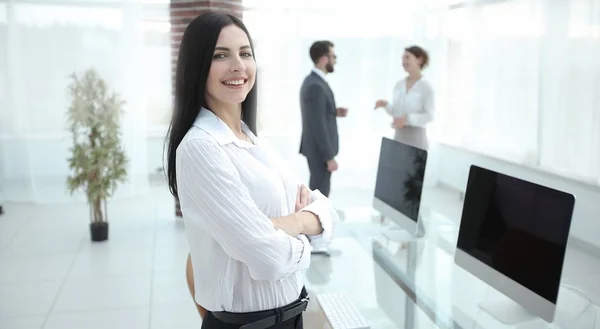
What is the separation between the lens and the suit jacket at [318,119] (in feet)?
13.7

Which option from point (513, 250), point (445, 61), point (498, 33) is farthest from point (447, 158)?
point (513, 250)

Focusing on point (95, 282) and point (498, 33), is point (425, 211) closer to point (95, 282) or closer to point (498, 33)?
point (95, 282)

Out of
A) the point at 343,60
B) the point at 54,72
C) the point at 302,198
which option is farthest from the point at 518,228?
the point at 54,72

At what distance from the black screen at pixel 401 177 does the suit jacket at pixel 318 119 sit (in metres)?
1.43

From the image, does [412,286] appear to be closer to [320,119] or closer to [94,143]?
[320,119]

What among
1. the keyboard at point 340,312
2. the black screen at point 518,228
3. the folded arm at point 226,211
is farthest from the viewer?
the keyboard at point 340,312

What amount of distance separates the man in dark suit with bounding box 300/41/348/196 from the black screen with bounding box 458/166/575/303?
229 centimetres

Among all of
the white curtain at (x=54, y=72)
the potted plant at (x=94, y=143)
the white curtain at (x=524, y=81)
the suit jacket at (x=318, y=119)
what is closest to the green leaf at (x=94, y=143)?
the potted plant at (x=94, y=143)

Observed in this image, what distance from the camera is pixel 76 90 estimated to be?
14.3 feet

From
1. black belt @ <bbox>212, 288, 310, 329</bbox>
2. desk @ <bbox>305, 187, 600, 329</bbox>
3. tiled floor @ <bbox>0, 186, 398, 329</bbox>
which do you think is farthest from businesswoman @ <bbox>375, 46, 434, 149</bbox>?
black belt @ <bbox>212, 288, 310, 329</bbox>

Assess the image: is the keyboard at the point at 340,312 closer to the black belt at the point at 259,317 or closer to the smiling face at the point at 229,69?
the black belt at the point at 259,317

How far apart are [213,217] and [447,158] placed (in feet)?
18.8

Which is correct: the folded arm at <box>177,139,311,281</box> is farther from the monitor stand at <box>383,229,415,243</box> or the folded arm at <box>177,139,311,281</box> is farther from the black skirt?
the monitor stand at <box>383,229,415,243</box>

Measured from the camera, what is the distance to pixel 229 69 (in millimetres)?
1276
